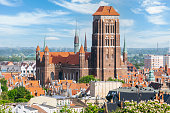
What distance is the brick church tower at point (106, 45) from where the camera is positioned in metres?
146

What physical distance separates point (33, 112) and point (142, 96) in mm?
17651

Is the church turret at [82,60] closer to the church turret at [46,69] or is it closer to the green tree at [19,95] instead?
the church turret at [46,69]

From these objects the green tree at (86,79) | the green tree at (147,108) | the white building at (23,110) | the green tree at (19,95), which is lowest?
the green tree at (19,95)

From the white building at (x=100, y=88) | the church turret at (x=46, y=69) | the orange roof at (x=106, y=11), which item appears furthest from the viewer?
the church turret at (x=46, y=69)

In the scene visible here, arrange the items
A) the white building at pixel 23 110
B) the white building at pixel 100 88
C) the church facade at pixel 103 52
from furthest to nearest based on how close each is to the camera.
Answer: the church facade at pixel 103 52, the white building at pixel 100 88, the white building at pixel 23 110

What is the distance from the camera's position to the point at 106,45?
484 ft

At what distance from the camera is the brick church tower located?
5768 inches

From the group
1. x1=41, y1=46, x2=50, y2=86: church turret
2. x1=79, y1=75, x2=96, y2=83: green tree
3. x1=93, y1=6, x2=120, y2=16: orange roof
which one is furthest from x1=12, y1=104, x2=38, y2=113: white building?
A: x1=41, y1=46, x2=50, y2=86: church turret

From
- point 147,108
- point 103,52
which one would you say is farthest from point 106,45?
point 147,108

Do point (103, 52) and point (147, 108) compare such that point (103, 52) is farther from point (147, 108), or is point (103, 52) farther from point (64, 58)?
point (147, 108)

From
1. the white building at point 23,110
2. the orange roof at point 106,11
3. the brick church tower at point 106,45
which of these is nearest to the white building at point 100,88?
the white building at point 23,110

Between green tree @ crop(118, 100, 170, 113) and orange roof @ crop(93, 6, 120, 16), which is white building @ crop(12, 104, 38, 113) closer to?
green tree @ crop(118, 100, 170, 113)

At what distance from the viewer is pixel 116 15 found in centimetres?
14638

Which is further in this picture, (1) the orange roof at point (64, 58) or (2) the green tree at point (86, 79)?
(1) the orange roof at point (64, 58)
